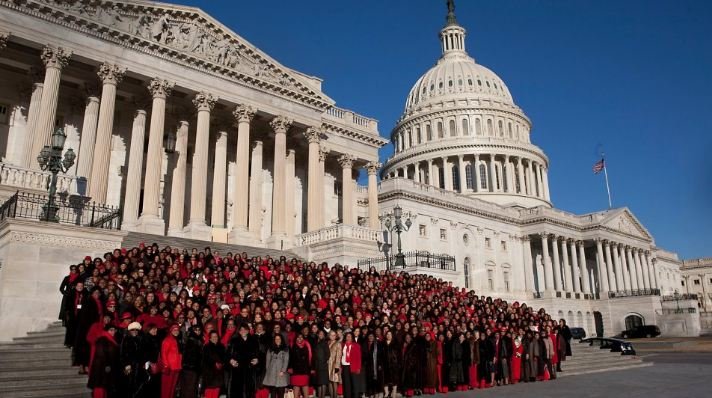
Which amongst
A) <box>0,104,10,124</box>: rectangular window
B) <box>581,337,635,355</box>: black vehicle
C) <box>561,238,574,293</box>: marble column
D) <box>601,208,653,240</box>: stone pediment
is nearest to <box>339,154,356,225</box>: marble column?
<box>581,337,635,355</box>: black vehicle

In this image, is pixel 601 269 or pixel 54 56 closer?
pixel 54 56

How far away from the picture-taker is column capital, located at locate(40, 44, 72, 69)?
2620 cm

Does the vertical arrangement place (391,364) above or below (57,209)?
below

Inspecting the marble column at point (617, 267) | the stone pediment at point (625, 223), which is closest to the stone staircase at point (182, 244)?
the stone pediment at point (625, 223)

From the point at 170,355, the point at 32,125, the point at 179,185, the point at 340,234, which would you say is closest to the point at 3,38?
A: the point at 32,125

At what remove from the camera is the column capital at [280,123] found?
35.5m

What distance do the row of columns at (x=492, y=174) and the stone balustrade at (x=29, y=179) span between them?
65810 millimetres

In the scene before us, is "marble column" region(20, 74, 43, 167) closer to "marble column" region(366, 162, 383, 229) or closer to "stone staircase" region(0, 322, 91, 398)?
"stone staircase" region(0, 322, 91, 398)

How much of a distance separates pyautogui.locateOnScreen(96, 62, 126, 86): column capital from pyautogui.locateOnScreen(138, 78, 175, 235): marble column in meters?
1.88

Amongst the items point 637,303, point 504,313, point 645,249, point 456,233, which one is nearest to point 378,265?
point 504,313

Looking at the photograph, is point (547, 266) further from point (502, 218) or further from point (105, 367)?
point (105, 367)

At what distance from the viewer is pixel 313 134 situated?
37.5m

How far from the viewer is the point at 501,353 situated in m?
16.3

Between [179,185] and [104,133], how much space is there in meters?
5.48
